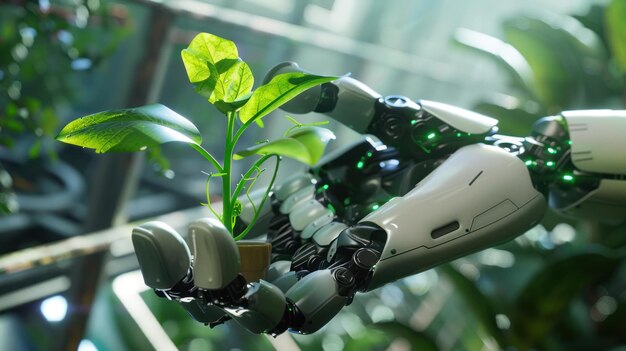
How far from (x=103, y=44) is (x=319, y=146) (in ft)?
5.10

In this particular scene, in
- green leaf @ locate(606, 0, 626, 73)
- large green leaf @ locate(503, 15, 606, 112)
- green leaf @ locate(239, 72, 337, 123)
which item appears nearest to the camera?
green leaf @ locate(239, 72, 337, 123)

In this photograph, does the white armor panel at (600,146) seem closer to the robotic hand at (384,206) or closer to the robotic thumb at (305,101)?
the robotic hand at (384,206)

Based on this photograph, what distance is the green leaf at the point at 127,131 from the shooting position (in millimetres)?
680

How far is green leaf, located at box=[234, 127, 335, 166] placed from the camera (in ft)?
2.08

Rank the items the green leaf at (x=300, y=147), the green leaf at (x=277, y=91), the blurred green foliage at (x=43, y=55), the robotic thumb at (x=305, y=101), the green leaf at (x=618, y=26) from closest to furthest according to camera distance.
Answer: the green leaf at (x=300, y=147)
the green leaf at (x=277, y=91)
the robotic thumb at (x=305, y=101)
the blurred green foliage at (x=43, y=55)
the green leaf at (x=618, y=26)

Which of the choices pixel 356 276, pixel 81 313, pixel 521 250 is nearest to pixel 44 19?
pixel 81 313

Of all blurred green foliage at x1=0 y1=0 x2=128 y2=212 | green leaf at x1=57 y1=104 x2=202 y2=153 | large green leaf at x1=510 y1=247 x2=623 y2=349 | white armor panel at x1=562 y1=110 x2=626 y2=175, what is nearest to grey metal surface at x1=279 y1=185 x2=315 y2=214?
green leaf at x1=57 y1=104 x2=202 y2=153

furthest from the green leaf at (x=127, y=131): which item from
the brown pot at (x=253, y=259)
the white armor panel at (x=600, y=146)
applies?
the white armor panel at (x=600, y=146)

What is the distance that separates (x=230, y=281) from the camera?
68 centimetres

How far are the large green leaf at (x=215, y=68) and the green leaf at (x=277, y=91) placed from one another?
15 millimetres

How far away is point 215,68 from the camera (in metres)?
0.76

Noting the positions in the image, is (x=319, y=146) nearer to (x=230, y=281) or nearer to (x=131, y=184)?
A: (x=230, y=281)

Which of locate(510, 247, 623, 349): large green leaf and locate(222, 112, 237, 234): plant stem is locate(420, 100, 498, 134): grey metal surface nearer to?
locate(222, 112, 237, 234): plant stem

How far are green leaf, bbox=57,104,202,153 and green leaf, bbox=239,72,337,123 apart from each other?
67mm
